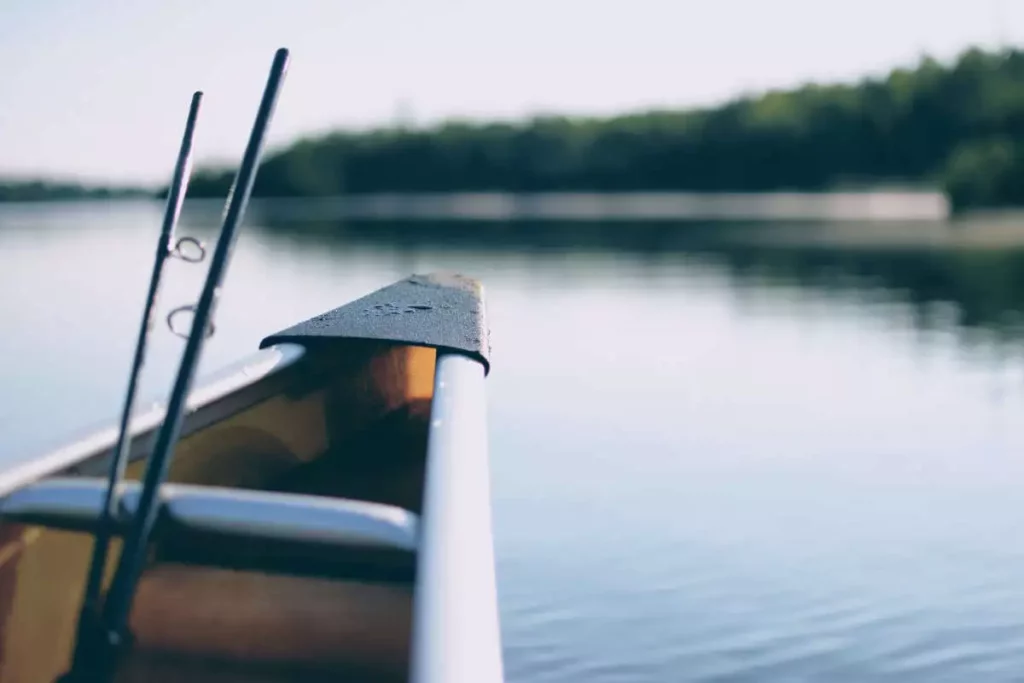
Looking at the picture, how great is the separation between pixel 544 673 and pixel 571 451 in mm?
4098

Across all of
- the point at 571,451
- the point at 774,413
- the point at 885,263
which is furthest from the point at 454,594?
the point at 885,263

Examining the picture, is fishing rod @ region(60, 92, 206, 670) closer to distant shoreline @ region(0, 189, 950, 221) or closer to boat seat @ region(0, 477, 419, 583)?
boat seat @ region(0, 477, 419, 583)

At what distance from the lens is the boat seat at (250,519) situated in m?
2.54

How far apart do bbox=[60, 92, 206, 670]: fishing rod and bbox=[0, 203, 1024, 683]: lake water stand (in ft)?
2.21

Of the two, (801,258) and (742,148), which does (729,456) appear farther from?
(742,148)

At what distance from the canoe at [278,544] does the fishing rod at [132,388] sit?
0.05m

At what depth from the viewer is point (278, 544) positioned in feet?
8.57

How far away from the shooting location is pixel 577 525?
7.41 meters

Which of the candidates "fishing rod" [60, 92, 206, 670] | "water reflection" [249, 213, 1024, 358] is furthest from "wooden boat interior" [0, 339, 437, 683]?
"water reflection" [249, 213, 1024, 358]

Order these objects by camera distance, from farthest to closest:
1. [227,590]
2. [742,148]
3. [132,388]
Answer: [742,148]
[227,590]
[132,388]

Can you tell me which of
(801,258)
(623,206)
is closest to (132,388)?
(801,258)

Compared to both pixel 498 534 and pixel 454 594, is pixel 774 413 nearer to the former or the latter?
pixel 498 534

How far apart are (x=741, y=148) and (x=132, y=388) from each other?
3732 inches

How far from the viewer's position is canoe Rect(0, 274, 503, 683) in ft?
8.32
